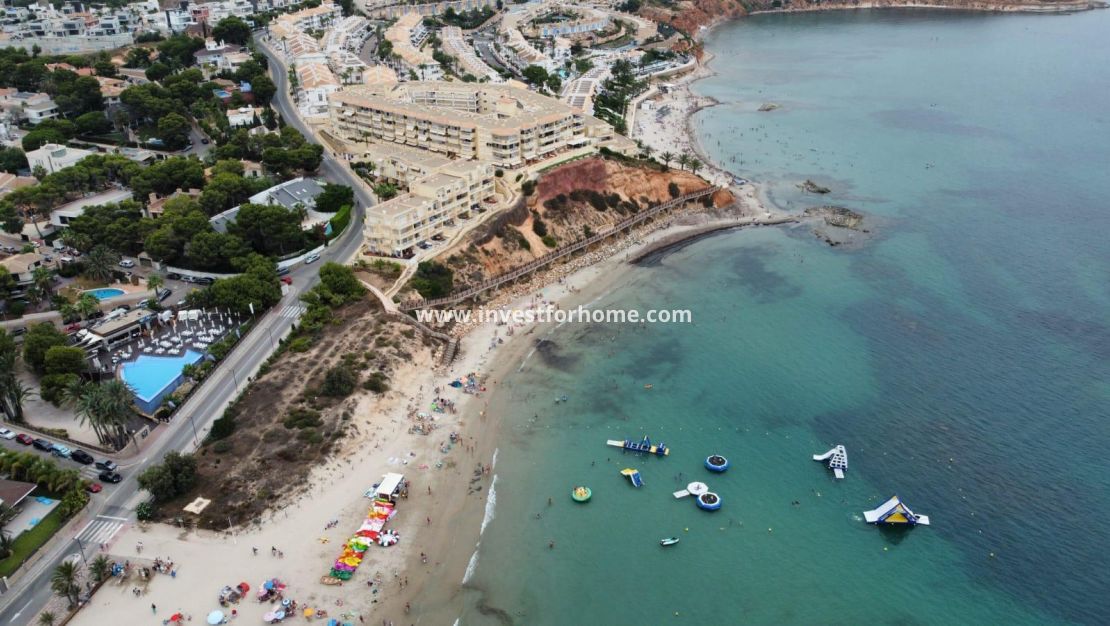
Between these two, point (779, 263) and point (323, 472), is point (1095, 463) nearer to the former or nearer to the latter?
point (779, 263)

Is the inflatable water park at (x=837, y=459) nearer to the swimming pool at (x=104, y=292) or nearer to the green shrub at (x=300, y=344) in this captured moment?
the green shrub at (x=300, y=344)

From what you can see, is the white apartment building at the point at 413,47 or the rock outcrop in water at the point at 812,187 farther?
the white apartment building at the point at 413,47

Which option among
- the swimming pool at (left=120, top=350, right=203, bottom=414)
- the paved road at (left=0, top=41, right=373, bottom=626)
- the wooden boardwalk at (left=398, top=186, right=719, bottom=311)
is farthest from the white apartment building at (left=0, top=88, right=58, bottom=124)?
the wooden boardwalk at (left=398, top=186, right=719, bottom=311)

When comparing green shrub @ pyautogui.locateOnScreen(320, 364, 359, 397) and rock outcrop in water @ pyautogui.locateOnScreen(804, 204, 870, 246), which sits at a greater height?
rock outcrop in water @ pyautogui.locateOnScreen(804, 204, 870, 246)

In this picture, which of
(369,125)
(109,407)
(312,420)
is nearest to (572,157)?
(369,125)

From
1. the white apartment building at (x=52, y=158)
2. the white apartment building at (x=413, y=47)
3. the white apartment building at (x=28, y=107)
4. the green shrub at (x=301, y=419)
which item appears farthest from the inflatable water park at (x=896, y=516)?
the white apartment building at (x=28, y=107)

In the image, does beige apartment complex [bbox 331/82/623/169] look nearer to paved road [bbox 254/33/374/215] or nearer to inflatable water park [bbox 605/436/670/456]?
paved road [bbox 254/33/374/215]
